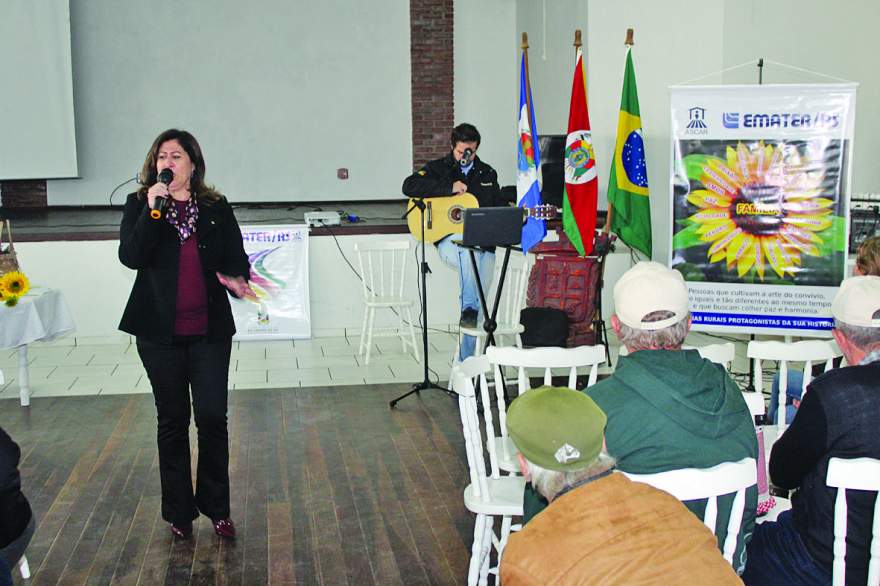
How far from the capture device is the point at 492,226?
5.08 m

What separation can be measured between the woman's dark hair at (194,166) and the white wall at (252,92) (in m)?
8.43

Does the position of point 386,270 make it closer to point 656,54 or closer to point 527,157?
point 527,157

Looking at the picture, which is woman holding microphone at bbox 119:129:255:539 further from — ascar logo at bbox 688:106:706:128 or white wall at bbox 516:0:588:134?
white wall at bbox 516:0:588:134

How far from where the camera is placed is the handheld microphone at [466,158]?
593cm

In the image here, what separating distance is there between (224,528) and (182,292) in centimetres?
94

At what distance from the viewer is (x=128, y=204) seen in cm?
349

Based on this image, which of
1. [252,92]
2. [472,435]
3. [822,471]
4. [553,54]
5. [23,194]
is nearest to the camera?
[822,471]

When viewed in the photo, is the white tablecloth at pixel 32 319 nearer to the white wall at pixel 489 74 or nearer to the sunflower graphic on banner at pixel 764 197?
the sunflower graphic on banner at pixel 764 197

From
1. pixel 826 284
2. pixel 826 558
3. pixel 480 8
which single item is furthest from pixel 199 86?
pixel 826 558

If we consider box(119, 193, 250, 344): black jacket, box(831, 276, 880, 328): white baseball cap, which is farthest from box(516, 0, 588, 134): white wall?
box(831, 276, 880, 328): white baseball cap

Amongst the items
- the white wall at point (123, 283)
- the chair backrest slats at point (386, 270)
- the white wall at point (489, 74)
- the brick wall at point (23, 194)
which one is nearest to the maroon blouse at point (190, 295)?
the chair backrest slats at point (386, 270)

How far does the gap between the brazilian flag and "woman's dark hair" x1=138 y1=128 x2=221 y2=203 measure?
351cm

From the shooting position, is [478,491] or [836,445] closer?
[836,445]

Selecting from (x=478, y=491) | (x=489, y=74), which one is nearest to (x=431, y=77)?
(x=489, y=74)
